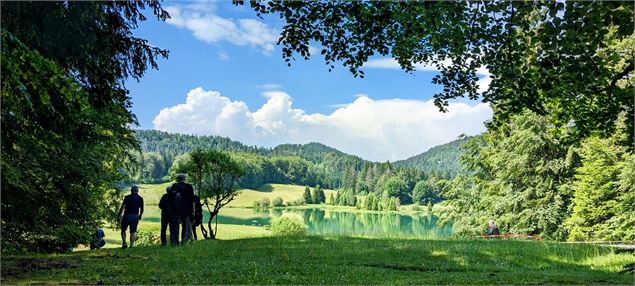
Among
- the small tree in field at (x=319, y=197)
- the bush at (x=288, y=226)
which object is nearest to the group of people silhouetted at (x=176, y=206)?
the bush at (x=288, y=226)

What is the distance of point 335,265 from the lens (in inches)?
435

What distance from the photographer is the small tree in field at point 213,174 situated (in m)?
25.5

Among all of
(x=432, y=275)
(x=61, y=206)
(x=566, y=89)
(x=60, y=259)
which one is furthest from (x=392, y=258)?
(x=61, y=206)

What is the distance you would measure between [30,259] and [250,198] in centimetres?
15845

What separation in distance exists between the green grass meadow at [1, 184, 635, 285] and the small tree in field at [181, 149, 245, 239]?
34.3ft

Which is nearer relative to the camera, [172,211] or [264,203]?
[172,211]

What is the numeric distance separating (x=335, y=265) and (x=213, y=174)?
16.2 meters

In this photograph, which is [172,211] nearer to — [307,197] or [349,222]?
[349,222]

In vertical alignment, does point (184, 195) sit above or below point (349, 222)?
above

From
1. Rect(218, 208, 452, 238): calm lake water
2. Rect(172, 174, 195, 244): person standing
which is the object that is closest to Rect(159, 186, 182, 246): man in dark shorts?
Rect(172, 174, 195, 244): person standing

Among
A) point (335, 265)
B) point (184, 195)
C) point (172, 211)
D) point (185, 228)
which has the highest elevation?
point (184, 195)

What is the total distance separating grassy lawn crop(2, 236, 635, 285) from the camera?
28.9ft

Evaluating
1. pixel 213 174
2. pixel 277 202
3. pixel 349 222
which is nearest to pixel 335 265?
pixel 213 174

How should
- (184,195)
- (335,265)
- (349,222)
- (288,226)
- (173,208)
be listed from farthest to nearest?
1. (349,222)
2. (288,226)
3. (184,195)
4. (173,208)
5. (335,265)
